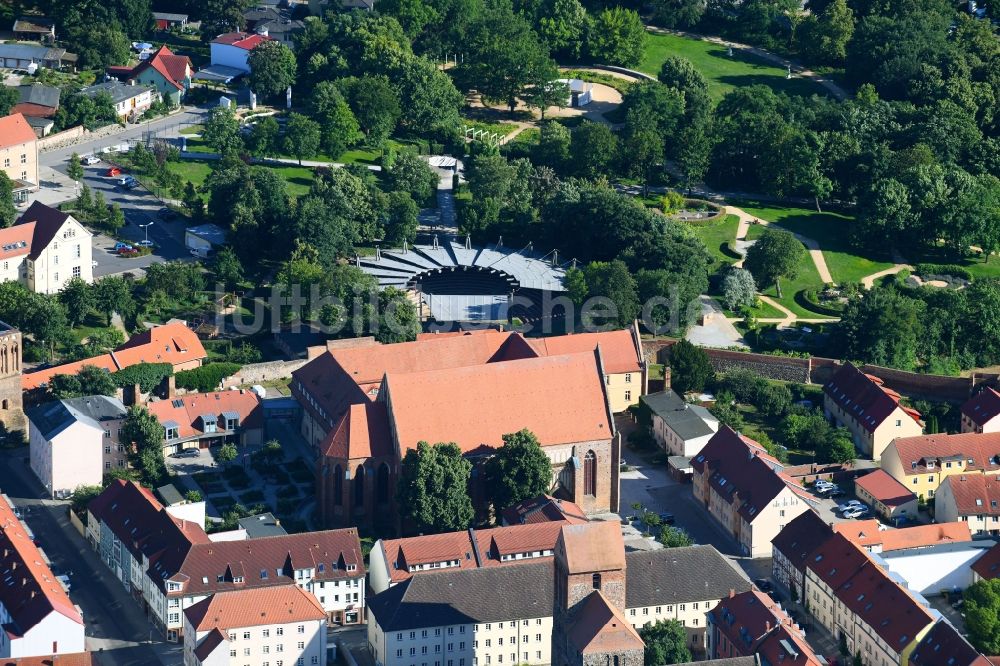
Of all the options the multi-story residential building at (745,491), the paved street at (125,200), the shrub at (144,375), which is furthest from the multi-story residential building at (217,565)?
the paved street at (125,200)

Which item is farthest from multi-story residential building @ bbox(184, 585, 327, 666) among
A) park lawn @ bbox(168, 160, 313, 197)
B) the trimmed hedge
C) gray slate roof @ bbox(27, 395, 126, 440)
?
the trimmed hedge

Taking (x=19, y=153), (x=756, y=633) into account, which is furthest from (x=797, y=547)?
(x=19, y=153)

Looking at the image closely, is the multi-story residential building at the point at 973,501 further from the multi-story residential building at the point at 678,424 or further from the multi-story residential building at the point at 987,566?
the multi-story residential building at the point at 678,424

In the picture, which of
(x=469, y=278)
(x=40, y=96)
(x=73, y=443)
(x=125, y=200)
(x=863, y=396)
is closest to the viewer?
(x=73, y=443)

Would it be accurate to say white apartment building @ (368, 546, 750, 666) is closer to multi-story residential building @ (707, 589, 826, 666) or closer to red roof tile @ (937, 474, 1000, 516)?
multi-story residential building @ (707, 589, 826, 666)

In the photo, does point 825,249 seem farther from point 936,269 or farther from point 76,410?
point 76,410

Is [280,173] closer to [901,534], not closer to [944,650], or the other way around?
[901,534]
